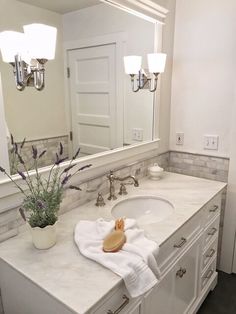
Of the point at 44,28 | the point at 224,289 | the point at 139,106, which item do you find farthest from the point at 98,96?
the point at 224,289

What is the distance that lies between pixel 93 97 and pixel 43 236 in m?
0.93

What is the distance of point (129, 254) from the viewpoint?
0.98 m

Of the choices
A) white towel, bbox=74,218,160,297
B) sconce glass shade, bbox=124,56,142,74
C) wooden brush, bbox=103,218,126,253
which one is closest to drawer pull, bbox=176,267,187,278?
white towel, bbox=74,218,160,297

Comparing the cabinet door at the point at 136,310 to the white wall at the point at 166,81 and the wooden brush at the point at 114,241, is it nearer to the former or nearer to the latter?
the wooden brush at the point at 114,241

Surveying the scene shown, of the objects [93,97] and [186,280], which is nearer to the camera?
[186,280]

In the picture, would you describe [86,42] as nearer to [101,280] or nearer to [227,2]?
[227,2]

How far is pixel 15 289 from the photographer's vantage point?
1024mm

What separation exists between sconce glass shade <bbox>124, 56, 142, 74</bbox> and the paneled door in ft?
0.31

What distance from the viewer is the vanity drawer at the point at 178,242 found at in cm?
121

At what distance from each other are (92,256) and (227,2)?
1.83 meters

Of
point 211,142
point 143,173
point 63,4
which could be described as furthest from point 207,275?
point 63,4

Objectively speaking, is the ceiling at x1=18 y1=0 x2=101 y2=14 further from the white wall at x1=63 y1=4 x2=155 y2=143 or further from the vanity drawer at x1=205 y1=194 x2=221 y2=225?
the vanity drawer at x1=205 y1=194 x2=221 y2=225

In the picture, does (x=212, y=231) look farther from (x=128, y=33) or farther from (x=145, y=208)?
(x=128, y=33)

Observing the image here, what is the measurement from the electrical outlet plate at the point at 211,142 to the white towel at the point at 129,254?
1117 millimetres
